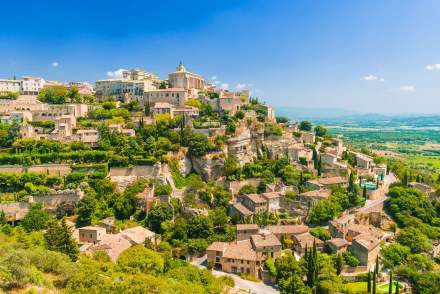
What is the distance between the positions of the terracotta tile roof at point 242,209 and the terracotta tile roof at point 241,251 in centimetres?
444

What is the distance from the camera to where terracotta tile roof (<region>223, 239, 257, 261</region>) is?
112 ft

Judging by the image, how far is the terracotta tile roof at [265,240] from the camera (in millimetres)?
34938

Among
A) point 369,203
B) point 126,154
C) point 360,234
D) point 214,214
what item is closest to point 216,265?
point 214,214

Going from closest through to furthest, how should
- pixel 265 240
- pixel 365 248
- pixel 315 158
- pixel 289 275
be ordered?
pixel 289 275 < pixel 365 248 < pixel 265 240 < pixel 315 158

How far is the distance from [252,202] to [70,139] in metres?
26.9

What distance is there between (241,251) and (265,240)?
2.85 metres

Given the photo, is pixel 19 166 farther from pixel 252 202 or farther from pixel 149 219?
pixel 252 202

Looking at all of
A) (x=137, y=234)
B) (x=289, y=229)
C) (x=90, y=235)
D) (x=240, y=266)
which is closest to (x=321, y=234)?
(x=289, y=229)

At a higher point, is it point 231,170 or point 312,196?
point 231,170

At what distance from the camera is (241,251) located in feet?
115

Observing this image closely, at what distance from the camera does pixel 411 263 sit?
117ft

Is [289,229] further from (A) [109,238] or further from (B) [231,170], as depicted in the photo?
(A) [109,238]

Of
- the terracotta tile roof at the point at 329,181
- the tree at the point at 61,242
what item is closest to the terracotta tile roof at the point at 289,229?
the terracotta tile roof at the point at 329,181

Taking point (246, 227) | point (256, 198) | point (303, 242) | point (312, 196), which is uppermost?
point (312, 196)
